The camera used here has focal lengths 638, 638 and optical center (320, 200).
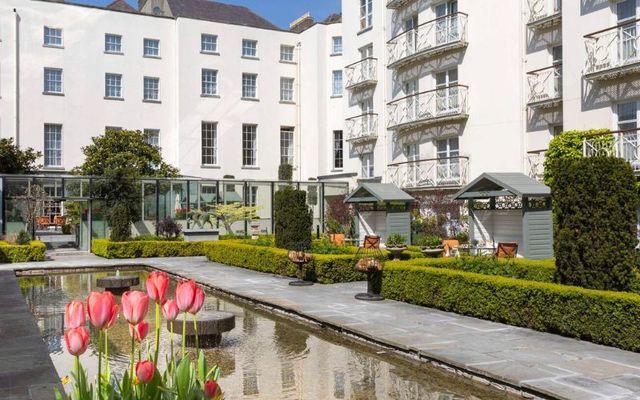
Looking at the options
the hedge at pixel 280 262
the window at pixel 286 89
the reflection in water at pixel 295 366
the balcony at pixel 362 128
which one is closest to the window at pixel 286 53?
the window at pixel 286 89

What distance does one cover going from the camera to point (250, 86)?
4312cm

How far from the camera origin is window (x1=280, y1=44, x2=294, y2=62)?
4422 cm

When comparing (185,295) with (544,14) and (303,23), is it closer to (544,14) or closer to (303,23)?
(544,14)

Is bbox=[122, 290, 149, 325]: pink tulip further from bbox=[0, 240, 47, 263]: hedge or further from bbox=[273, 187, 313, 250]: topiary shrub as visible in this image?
bbox=[0, 240, 47, 263]: hedge

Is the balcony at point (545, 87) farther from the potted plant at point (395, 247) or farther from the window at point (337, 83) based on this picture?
the window at point (337, 83)

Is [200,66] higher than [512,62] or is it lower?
higher

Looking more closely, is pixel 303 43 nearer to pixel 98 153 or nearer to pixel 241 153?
pixel 241 153

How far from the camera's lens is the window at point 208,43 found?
41.7m

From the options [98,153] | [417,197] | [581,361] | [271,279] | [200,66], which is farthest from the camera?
[200,66]

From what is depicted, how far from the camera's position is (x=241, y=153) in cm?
4253

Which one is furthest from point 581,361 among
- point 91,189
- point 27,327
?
point 91,189

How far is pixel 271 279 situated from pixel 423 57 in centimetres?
1566

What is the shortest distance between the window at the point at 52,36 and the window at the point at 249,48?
37.8 ft

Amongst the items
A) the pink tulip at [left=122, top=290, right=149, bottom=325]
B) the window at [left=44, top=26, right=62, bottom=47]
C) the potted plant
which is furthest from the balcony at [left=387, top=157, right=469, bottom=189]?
the pink tulip at [left=122, top=290, right=149, bottom=325]
